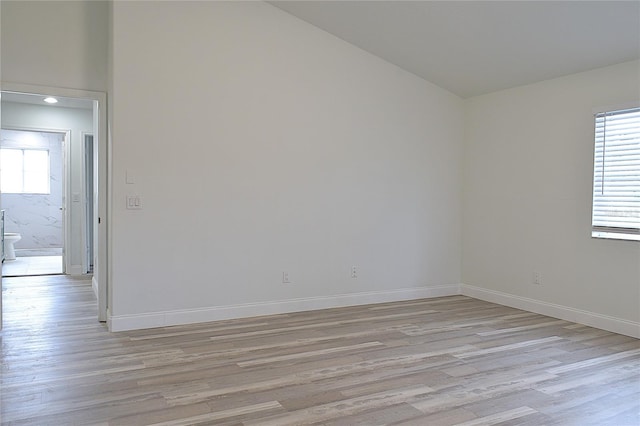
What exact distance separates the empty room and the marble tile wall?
5.08 m

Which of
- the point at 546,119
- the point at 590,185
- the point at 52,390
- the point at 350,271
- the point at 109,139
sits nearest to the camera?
the point at 52,390

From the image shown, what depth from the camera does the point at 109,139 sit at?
4.14 m

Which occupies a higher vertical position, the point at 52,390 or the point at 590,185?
the point at 590,185

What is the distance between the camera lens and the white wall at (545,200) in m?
4.25

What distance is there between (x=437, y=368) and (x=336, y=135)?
2.70 meters

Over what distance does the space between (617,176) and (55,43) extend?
17.6 feet

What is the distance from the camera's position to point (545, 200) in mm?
4844

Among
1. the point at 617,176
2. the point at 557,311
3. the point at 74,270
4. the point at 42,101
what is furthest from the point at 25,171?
the point at 617,176

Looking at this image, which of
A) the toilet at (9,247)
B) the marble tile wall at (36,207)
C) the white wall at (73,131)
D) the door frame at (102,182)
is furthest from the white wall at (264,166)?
the marble tile wall at (36,207)

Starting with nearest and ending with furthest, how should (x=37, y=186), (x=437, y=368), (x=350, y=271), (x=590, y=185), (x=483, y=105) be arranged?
(x=437, y=368) < (x=590, y=185) < (x=350, y=271) < (x=483, y=105) < (x=37, y=186)

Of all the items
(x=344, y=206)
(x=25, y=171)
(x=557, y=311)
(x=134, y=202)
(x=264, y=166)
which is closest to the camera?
(x=134, y=202)

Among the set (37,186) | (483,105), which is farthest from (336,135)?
(37,186)

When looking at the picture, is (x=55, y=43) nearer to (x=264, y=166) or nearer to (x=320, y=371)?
(x=264, y=166)

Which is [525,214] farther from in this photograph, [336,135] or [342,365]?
[342,365]
